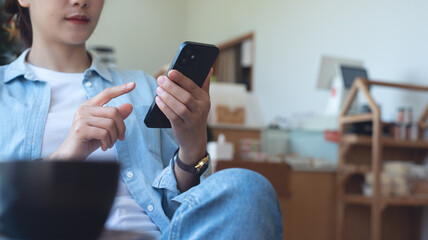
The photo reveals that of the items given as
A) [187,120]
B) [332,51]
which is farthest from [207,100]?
[332,51]

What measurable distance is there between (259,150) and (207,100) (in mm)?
2495

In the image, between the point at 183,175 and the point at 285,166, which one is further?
the point at 285,166

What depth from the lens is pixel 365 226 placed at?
314 cm

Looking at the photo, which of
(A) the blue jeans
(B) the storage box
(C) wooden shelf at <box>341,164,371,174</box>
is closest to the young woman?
(A) the blue jeans

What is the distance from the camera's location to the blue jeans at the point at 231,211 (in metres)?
0.55

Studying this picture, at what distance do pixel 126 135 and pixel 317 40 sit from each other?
3490 millimetres

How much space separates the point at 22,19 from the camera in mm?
1256

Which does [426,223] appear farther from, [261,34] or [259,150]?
[261,34]

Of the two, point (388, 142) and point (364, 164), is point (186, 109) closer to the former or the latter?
point (388, 142)

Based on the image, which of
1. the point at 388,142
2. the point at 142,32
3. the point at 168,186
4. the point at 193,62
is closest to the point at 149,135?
the point at 168,186

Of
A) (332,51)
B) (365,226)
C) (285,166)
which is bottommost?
(365,226)

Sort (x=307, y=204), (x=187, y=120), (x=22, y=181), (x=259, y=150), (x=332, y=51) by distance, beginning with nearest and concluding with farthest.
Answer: (x=22, y=181), (x=187, y=120), (x=307, y=204), (x=259, y=150), (x=332, y=51)

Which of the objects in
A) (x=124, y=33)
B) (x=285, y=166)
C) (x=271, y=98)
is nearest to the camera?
(x=285, y=166)

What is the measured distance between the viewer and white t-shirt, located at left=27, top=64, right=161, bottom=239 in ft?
2.89
